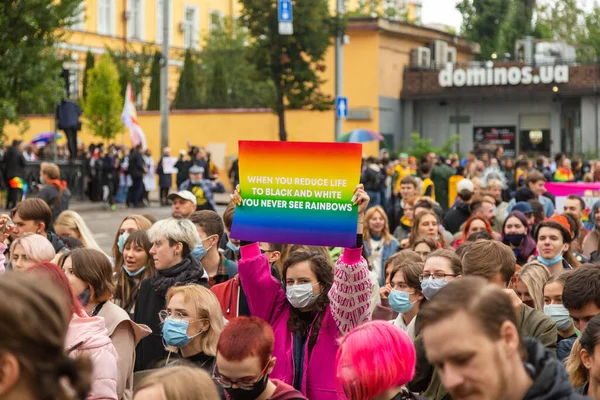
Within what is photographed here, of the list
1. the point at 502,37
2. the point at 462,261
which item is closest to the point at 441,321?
the point at 462,261

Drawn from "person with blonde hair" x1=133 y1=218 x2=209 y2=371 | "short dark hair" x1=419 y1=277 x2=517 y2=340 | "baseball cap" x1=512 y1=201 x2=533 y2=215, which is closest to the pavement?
"baseball cap" x1=512 y1=201 x2=533 y2=215

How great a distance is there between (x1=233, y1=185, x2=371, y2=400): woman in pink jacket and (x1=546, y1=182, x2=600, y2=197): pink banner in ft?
30.4

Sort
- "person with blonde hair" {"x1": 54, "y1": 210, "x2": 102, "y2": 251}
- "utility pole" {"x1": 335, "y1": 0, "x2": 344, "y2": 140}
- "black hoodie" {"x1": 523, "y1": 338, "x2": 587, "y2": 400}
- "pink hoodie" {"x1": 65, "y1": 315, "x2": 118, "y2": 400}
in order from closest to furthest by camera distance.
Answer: "black hoodie" {"x1": 523, "y1": 338, "x2": 587, "y2": 400}
"pink hoodie" {"x1": 65, "y1": 315, "x2": 118, "y2": 400}
"person with blonde hair" {"x1": 54, "y1": 210, "x2": 102, "y2": 251}
"utility pole" {"x1": 335, "y1": 0, "x2": 344, "y2": 140}

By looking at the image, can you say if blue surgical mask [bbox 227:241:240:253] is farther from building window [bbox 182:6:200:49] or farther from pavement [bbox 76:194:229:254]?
building window [bbox 182:6:200:49]

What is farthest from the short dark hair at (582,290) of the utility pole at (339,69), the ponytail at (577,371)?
the utility pole at (339,69)

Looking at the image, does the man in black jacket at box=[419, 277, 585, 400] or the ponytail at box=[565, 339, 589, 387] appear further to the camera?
the ponytail at box=[565, 339, 589, 387]

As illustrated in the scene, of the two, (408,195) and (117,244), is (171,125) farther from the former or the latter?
(117,244)

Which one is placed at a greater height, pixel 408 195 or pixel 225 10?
pixel 225 10

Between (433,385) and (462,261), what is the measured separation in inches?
60.4

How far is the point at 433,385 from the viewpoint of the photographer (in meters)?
5.45

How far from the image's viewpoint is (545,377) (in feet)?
10.5

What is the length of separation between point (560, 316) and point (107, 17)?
5075 centimetres

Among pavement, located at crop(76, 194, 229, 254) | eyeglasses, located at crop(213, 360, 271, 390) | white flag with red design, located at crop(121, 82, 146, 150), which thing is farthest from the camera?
white flag with red design, located at crop(121, 82, 146, 150)

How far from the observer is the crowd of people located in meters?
3.05
